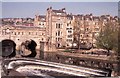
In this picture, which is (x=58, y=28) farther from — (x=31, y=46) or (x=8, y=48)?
(x=8, y=48)

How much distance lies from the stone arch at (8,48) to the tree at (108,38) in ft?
3.98

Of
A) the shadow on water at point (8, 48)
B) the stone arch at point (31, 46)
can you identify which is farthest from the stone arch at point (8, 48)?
the stone arch at point (31, 46)

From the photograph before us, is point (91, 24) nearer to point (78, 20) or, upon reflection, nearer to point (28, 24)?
point (78, 20)

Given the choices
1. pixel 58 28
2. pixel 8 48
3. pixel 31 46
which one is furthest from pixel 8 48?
pixel 58 28

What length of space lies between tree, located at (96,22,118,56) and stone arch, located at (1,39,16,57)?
1.21 metres

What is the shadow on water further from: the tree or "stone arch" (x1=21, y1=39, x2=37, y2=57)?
the tree

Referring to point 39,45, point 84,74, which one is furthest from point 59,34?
point 84,74

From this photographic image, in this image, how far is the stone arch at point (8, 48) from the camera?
177 inches

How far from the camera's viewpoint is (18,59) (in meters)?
4.59

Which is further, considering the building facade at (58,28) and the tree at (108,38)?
the tree at (108,38)

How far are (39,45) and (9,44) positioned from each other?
430 mm

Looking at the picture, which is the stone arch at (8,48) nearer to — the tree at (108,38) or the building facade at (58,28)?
the building facade at (58,28)

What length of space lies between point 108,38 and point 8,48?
1.47 m

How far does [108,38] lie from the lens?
15.9 ft
